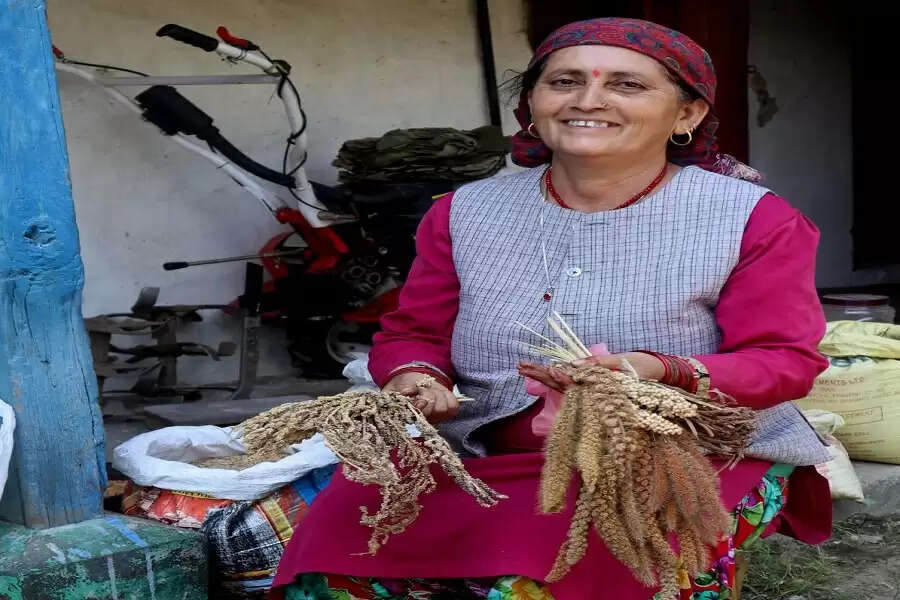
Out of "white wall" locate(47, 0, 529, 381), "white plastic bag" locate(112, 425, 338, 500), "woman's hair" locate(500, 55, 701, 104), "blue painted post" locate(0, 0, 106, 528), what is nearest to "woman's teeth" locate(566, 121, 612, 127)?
"woman's hair" locate(500, 55, 701, 104)

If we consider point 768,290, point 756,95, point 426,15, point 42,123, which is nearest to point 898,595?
point 768,290

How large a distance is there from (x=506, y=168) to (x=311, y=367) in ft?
4.63

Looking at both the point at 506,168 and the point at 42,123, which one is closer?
the point at 42,123

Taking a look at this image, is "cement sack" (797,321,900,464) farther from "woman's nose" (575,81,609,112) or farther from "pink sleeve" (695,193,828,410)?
"woman's nose" (575,81,609,112)

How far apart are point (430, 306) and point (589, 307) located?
1.28 ft

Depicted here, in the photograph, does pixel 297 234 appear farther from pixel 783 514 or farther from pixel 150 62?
pixel 783 514

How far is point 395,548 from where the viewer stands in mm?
2215

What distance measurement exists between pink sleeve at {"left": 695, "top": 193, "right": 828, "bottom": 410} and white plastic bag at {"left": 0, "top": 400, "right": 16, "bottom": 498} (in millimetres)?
1426

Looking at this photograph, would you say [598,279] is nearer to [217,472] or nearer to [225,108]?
[217,472]

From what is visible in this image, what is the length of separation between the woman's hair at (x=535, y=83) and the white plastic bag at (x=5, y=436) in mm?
1281

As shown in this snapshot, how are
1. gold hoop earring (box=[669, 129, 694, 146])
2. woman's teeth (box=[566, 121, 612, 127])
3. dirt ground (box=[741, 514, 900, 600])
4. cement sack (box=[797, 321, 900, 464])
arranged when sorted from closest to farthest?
woman's teeth (box=[566, 121, 612, 127])
gold hoop earring (box=[669, 129, 694, 146])
dirt ground (box=[741, 514, 900, 600])
cement sack (box=[797, 321, 900, 464])

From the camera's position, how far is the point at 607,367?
6.61ft

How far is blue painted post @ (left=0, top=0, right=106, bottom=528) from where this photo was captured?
251 cm

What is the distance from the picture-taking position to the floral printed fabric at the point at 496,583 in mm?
2182
